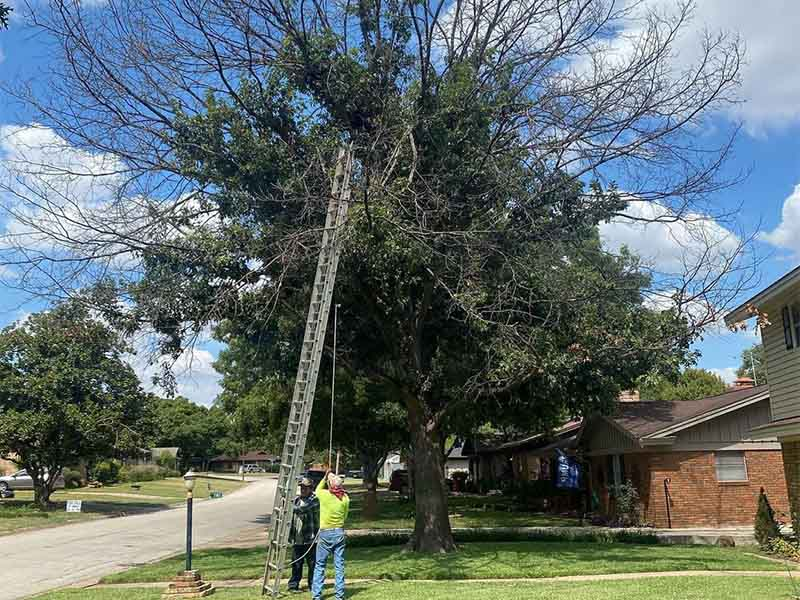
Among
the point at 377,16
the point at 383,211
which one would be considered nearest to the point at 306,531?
the point at 383,211

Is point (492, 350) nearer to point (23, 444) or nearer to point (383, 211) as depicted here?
point (383, 211)

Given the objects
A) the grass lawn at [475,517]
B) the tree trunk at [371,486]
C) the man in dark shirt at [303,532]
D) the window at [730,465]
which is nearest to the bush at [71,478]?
the tree trunk at [371,486]

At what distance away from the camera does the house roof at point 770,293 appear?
627 inches

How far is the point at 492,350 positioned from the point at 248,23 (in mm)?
8401

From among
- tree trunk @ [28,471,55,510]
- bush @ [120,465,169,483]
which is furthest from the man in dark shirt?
bush @ [120,465,169,483]

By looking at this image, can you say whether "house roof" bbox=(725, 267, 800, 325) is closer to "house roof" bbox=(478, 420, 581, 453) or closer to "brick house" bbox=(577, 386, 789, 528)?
"brick house" bbox=(577, 386, 789, 528)

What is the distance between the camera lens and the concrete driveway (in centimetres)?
1614

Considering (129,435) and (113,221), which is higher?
(113,221)

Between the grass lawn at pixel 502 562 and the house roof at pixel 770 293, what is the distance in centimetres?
503

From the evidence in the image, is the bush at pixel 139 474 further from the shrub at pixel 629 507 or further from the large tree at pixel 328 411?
the shrub at pixel 629 507

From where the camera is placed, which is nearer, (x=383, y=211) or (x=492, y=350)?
(x=383, y=211)

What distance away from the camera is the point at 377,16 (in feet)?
50.6

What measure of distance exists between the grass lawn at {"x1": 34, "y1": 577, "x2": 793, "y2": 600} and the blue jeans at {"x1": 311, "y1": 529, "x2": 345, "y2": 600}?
653 mm

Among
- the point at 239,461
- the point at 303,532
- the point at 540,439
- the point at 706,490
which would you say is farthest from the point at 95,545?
the point at 239,461
